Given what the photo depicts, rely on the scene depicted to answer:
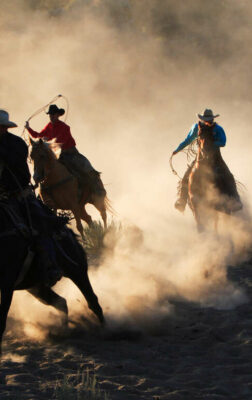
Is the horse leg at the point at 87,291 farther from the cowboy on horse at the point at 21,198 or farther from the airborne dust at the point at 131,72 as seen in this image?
the airborne dust at the point at 131,72

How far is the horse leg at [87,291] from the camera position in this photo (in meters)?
7.37

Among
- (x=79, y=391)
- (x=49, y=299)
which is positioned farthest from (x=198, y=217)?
(x=79, y=391)

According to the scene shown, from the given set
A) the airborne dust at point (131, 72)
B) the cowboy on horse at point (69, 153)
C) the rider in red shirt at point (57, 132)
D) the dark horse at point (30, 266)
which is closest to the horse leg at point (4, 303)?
the dark horse at point (30, 266)

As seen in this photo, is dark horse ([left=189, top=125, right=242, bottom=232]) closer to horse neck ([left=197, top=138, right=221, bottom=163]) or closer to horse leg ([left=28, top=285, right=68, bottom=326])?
horse neck ([left=197, top=138, right=221, bottom=163])

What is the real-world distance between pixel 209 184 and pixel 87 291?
492 cm

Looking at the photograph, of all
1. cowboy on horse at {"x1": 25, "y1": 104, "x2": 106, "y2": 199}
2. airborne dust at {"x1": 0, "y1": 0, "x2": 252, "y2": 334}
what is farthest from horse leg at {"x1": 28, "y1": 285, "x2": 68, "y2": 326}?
airborne dust at {"x1": 0, "y1": 0, "x2": 252, "y2": 334}

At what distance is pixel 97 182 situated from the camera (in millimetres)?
13922

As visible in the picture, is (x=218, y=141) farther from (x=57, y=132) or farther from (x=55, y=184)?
(x=57, y=132)

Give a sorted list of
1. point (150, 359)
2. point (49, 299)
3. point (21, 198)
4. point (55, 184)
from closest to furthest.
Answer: point (150, 359)
point (21, 198)
point (49, 299)
point (55, 184)

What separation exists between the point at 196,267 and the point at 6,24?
47120 millimetres

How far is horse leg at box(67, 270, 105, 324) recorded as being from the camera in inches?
290

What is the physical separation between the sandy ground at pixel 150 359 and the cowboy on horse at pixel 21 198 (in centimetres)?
77

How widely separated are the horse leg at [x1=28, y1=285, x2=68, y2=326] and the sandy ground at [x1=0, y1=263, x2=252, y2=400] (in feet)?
0.76

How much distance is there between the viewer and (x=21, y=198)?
6.79 metres
